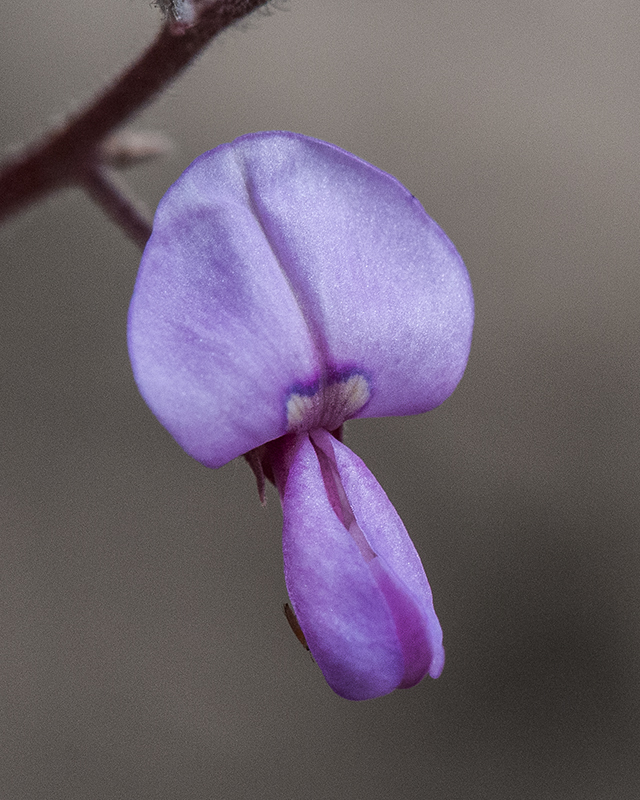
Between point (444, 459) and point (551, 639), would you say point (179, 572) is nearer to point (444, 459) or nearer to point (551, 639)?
point (444, 459)

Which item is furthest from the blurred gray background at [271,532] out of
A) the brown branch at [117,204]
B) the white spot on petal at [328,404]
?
the white spot on petal at [328,404]

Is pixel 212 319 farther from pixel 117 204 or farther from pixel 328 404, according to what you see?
pixel 117 204

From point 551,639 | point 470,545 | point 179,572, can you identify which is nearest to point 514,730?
point 551,639

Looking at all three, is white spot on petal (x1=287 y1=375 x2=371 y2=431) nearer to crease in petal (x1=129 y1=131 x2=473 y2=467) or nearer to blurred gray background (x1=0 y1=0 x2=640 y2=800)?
crease in petal (x1=129 y1=131 x2=473 y2=467)

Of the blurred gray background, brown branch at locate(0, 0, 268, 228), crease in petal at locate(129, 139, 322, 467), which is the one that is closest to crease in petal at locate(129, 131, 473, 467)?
crease in petal at locate(129, 139, 322, 467)

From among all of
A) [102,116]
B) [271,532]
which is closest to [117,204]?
[102,116]

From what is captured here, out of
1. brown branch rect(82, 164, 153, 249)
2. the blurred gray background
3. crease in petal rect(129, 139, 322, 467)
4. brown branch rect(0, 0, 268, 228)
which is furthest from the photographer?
the blurred gray background
